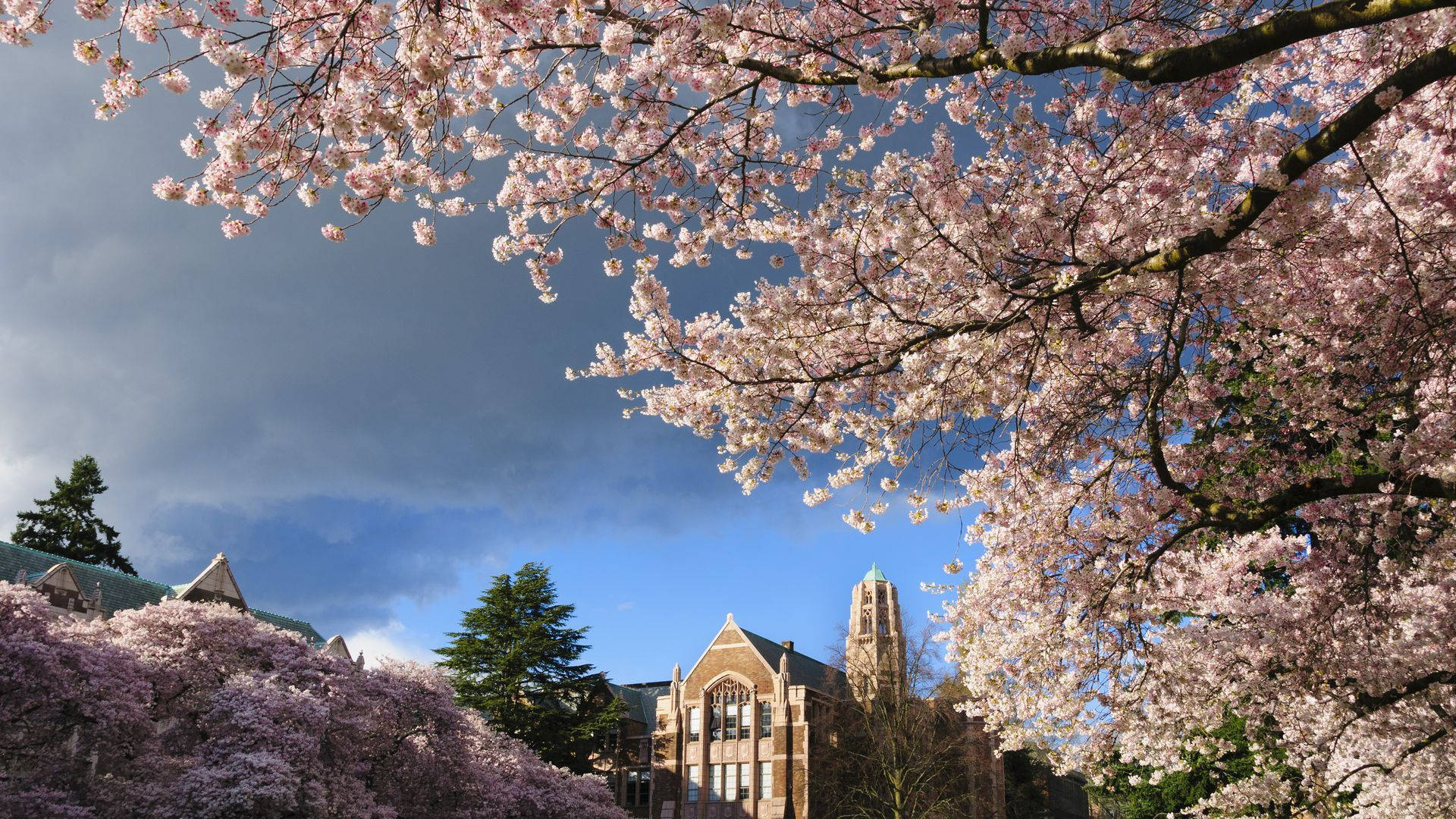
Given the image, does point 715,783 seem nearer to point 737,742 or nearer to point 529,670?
point 737,742

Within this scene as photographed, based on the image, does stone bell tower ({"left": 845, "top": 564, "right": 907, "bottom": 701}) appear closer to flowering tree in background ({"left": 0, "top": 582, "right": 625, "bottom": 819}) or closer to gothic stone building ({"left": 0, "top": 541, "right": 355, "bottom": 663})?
flowering tree in background ({"left": 0, "top": 582, "right": 625, "bottom": 819})

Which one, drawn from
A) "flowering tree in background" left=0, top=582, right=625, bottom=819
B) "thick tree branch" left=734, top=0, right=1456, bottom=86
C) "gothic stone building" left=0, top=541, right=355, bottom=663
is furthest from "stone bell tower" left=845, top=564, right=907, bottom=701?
"thick tree branch" left=734, top=0, right=1456, bottom=86

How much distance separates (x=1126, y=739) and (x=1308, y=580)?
2874 millimetres

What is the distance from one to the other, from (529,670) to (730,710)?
11.7 metres

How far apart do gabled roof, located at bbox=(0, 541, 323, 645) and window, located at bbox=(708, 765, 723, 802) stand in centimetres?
2023

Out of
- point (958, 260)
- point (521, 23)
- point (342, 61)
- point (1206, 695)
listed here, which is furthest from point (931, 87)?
point (1206, 695)

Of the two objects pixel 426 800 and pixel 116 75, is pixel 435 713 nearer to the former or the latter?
pixel 426 800

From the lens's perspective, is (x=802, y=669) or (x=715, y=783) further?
(x=802, y=669)

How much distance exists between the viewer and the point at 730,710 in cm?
4203

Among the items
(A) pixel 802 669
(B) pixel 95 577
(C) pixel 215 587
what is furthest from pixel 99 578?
(A) pixel 802 669

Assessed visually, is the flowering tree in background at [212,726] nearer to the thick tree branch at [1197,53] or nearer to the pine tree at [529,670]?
the pine tree at [529,670]

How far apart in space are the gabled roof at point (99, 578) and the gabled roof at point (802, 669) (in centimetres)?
2246

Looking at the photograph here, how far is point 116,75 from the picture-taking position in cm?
480

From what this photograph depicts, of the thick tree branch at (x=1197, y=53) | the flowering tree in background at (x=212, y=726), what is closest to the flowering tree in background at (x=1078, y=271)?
the thick tree branch at (x=1197, y=53)
